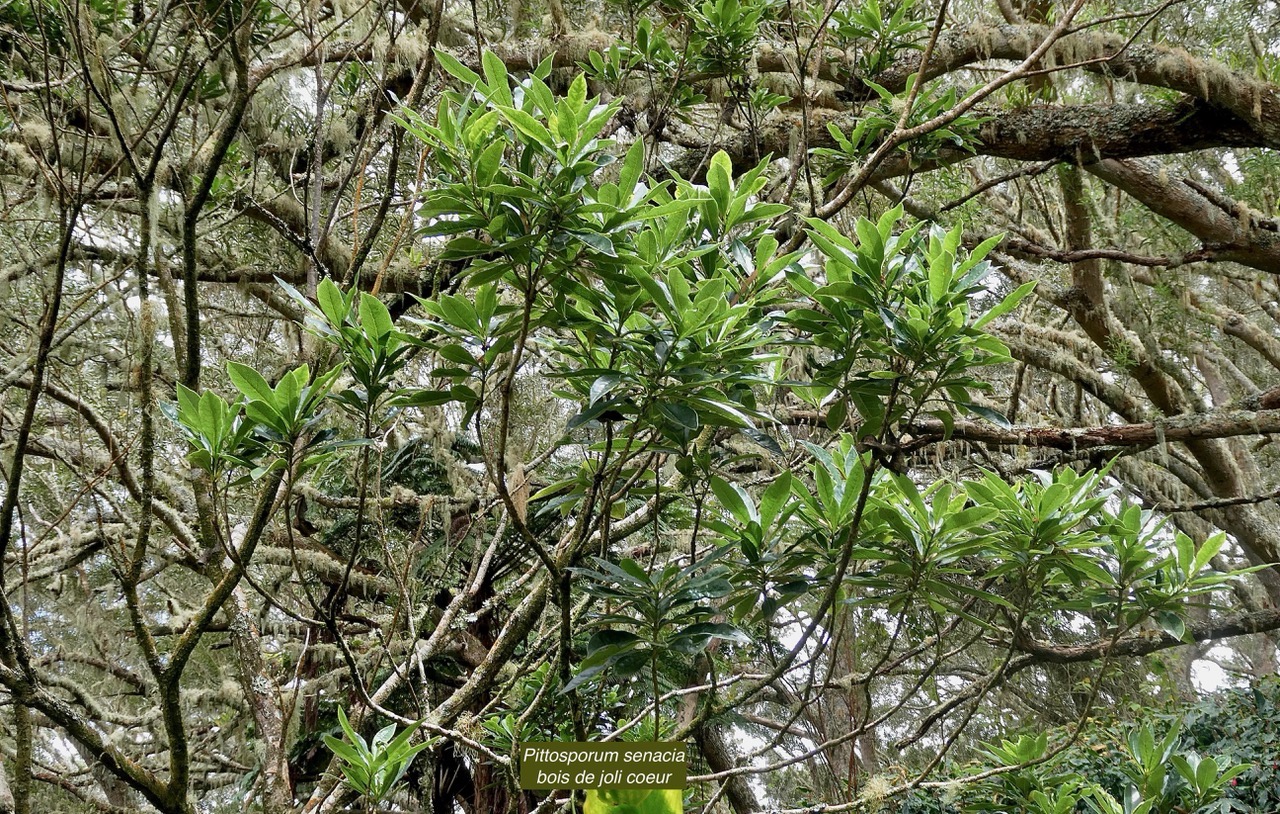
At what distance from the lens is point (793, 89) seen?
3.06m

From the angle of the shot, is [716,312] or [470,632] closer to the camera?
[716,312]

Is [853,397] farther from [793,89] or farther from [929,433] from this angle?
[793,89]

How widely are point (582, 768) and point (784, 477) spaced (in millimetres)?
461

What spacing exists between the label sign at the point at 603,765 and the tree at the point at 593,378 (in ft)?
0.46

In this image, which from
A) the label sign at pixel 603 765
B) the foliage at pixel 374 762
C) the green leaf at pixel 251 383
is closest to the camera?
the label sign at pixel 603 765

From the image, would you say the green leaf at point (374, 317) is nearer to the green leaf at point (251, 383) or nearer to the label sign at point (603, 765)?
the green leaf at point (251, 383)

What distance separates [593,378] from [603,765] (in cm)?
48

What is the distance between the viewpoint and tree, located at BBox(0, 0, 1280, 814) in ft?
3.54

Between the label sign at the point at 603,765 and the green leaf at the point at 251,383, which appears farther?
the green leaf at the point at 251,383

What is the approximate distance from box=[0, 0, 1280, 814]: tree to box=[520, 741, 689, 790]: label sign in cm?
A: 14

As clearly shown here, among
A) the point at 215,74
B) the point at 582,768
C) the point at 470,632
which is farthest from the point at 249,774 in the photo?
the point at 582,768

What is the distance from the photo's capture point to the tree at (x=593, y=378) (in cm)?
108

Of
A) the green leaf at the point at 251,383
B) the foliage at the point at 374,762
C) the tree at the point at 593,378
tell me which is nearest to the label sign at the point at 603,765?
the tree at the point at 593,378

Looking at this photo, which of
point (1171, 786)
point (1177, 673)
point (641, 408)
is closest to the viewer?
point (641, 408)
